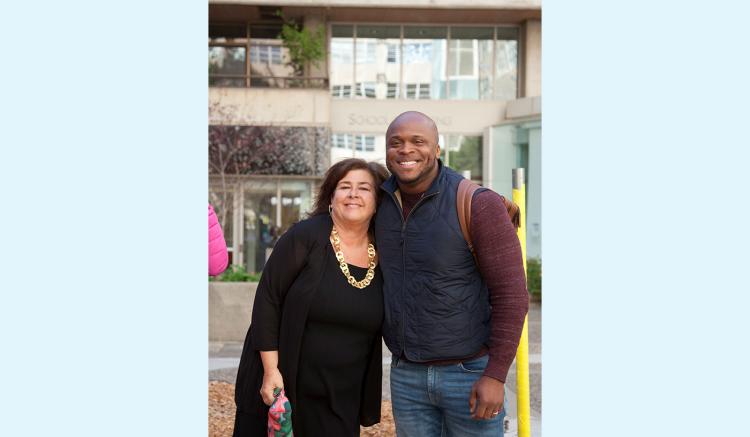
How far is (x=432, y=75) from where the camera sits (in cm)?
2242

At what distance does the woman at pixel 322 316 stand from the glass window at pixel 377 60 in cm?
1896

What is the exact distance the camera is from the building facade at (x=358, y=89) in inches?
807

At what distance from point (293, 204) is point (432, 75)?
5.67m

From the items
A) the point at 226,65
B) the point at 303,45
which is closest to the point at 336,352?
the point at 303,45

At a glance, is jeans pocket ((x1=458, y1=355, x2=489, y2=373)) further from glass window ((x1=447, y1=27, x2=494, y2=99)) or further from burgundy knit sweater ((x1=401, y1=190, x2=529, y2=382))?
glass window ((x1=447, y1=27, x2=494, y2=99))

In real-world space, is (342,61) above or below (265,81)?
above

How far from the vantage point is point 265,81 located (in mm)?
21719

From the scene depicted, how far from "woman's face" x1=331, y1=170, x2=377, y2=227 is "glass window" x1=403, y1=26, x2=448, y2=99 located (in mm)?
19249

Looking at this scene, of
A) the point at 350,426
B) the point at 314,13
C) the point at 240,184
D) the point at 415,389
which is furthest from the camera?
the point at 314,13

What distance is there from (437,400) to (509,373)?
18.4 ft

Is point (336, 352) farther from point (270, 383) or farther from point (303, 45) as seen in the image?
point (303, 45)

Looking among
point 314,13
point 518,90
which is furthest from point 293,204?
point 518,90

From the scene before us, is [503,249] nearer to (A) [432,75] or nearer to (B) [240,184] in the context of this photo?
(B) [240,184]

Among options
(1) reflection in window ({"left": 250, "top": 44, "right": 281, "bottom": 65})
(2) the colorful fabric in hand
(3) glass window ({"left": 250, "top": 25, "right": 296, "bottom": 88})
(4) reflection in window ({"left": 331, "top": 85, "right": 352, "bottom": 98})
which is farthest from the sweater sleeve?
(1) reflection in window ({"left": 250, "top": 44, "right": 281, "bottom": 65})
